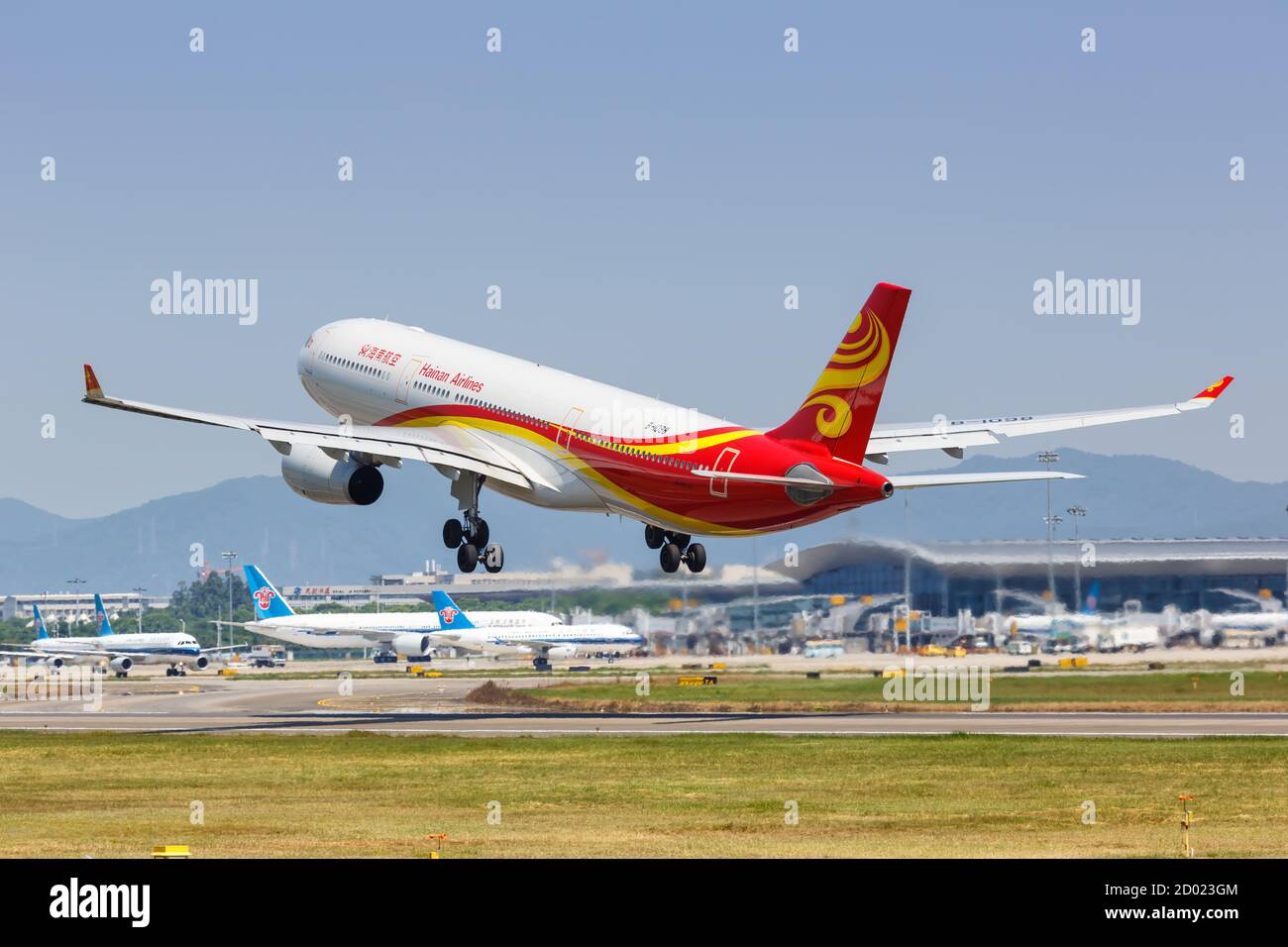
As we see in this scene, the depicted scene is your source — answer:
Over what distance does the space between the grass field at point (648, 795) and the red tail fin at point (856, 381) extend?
10.4m

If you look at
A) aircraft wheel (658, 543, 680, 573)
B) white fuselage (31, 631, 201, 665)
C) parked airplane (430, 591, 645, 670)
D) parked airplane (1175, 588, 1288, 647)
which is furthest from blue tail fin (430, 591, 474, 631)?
aircraft wheel (658, 543, 680, 573)

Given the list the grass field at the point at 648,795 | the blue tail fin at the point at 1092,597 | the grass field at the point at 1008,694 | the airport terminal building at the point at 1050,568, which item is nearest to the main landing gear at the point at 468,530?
the grass field at the point at 648,795

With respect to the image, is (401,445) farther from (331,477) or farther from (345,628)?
(345,628)

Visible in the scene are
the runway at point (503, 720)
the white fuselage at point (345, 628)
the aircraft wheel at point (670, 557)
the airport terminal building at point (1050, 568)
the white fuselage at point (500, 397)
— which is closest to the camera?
the white fuselage at point (500, 397)

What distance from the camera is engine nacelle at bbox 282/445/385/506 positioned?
60812 mm

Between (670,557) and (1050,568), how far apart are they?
3837 centimetres

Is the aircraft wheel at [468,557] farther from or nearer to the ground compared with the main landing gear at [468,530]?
nearer to the ground

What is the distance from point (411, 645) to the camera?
175 meters

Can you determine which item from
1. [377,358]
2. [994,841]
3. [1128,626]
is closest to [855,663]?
[1128,626]

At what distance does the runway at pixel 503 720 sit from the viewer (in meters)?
76.5

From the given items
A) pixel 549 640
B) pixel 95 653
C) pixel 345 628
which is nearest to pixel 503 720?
pixel 549 640

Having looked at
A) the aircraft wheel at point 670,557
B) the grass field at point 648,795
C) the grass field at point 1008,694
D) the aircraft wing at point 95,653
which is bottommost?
the grass field at point 648,795

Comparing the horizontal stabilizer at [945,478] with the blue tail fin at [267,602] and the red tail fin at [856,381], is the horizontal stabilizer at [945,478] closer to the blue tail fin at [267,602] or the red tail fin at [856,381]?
the red tail fin at [856,381]
